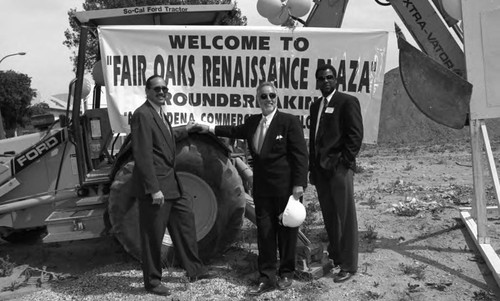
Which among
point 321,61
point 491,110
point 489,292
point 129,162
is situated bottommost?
point 489,292

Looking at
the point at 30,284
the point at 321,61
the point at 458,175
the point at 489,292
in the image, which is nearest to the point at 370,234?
the point at 489,292

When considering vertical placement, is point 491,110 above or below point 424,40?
below

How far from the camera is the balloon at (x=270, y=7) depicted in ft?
16.9

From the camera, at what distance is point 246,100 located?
509 cm

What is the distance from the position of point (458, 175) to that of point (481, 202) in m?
5.55

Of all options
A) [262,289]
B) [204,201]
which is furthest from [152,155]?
[262,289]

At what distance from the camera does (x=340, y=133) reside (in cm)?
431

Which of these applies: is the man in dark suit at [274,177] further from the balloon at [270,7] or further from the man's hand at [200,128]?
the balloon at [270,7]

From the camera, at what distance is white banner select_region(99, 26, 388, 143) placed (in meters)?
5.04

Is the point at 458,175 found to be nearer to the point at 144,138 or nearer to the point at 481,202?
the point at 481,202

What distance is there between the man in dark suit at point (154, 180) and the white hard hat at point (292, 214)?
0.95m

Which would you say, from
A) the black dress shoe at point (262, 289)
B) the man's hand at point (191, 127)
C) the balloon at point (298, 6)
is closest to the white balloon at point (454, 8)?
the balloon at point (298, 6)

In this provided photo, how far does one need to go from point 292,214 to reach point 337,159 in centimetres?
69

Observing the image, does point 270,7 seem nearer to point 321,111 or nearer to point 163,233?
point 321,111
